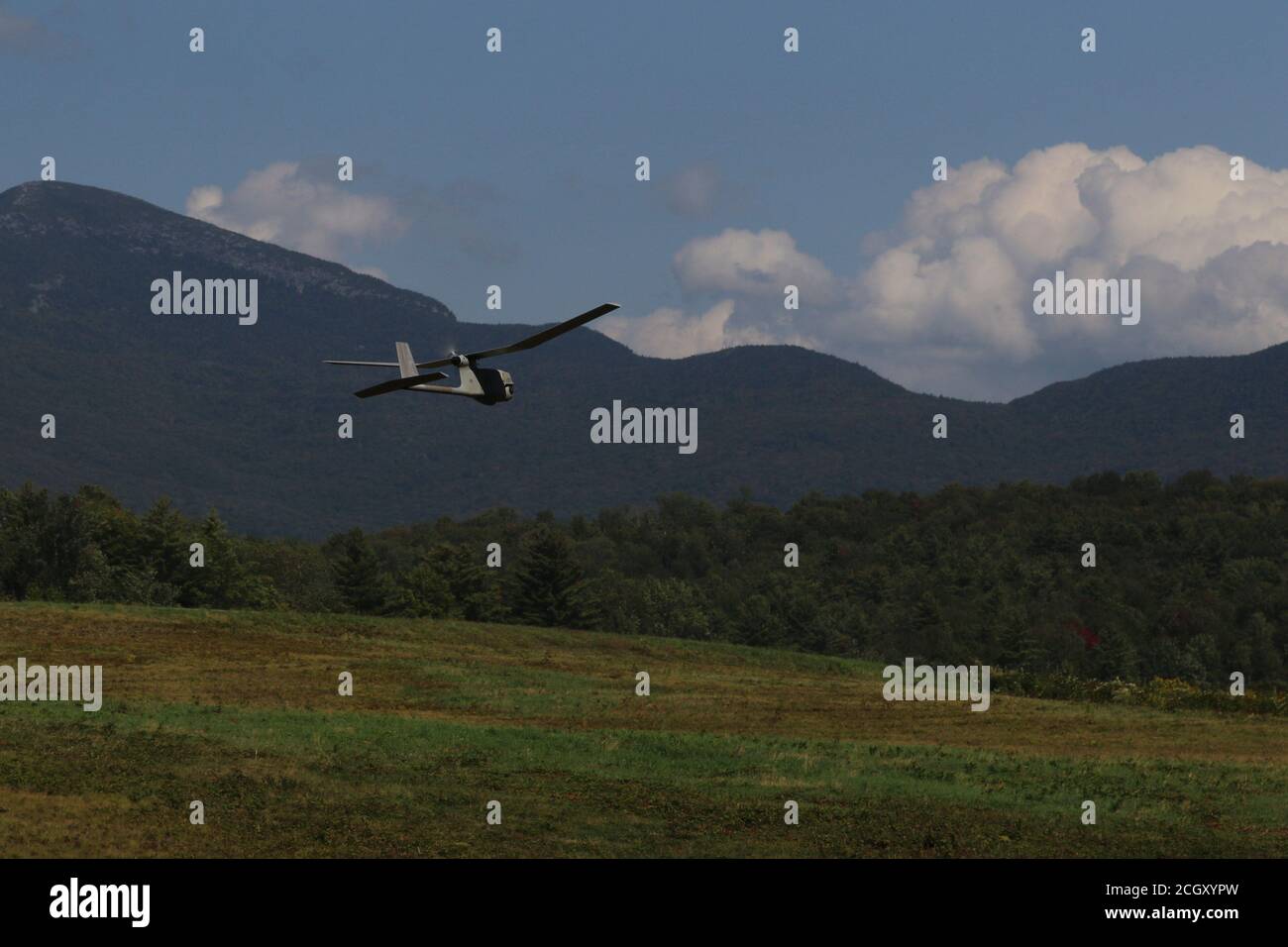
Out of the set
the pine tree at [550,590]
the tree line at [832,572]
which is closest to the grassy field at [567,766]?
the pine tree at [550,590]

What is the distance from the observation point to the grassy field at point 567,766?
24047 mm

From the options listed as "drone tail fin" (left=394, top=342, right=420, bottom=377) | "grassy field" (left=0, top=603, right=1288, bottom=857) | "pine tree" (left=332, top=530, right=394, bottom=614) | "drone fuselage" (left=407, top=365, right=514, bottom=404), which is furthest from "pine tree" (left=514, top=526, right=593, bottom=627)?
"drone fuselage" (left=407, top=365, right=514, bottom=404)

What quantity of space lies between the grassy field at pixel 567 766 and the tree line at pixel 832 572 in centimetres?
3206

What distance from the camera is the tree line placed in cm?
8500

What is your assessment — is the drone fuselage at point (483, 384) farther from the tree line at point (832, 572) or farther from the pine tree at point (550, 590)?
the pine tree at point (550, 590)

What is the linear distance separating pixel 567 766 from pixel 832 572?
98.6 meters

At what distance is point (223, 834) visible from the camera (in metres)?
23.2

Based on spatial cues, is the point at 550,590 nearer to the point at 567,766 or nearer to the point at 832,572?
the point at 832,572

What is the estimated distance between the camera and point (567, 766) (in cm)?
3080

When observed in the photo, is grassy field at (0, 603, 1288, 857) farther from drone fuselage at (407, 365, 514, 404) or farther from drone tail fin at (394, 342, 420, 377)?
drone tail fin at (394, 342, 420, 377)

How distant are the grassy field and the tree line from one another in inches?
1262

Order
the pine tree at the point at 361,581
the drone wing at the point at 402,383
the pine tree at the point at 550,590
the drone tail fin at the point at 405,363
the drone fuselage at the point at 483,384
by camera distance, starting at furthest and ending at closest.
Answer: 1. the pine tree at the point at 361,581
2. the pine tree at the point at 550,590
3. the drone tail fin at the point at 405,363
4. the drone fuselage at the point at 483,384
5. the drone wing at the point at 402,383

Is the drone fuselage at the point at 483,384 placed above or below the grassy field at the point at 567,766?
above

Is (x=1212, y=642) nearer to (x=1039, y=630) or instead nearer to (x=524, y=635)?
(x=1039, y=630)
